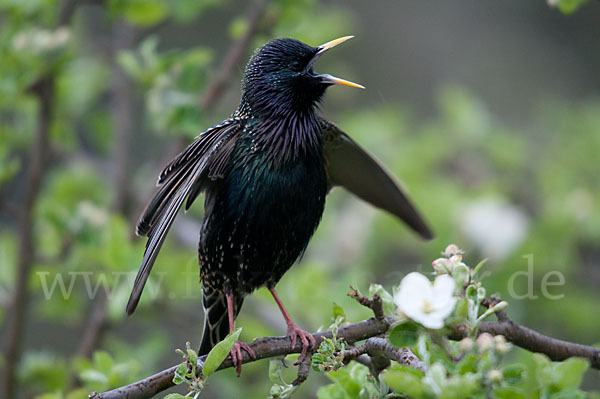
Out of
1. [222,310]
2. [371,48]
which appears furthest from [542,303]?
[371,48]

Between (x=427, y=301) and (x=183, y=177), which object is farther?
(x=183, y=177)

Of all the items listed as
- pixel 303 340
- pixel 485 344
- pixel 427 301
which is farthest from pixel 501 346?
pixel 303 340

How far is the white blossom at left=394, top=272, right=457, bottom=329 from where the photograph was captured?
164 cm

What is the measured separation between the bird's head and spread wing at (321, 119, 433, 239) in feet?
1.10

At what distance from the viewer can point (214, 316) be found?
10.0ft

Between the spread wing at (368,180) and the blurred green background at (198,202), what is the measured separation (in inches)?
18.2

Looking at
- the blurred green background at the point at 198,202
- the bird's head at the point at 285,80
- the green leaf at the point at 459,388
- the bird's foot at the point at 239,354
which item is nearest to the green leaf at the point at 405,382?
the green leaf at the point at 459,388

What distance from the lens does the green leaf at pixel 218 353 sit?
184cm

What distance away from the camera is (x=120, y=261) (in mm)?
3354

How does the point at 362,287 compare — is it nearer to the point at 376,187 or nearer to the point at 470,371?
the point at 376,187

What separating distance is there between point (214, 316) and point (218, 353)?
1.20 metres

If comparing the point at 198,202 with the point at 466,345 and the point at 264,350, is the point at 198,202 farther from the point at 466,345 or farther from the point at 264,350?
the point at 466,345

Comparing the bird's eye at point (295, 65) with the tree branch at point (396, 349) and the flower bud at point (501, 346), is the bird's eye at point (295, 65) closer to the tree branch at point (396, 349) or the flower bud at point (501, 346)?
the tree branch at point (396, 349)

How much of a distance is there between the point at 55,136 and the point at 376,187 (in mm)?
2022
